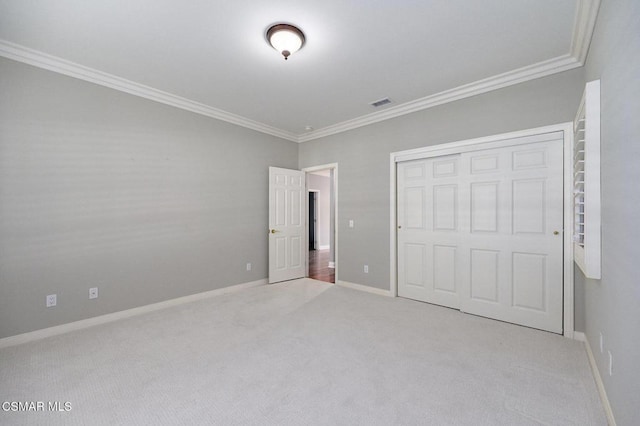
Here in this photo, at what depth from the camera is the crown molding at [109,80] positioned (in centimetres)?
257

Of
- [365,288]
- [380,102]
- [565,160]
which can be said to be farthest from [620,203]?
[365,288]

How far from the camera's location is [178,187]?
3693 millimetres

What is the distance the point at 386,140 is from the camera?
4.11 meters

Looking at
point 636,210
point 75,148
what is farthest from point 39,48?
point 636,210

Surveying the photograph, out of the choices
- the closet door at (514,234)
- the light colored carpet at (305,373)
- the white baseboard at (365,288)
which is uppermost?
the closet door at (514,234)

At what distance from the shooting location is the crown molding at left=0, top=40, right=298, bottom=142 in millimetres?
2566

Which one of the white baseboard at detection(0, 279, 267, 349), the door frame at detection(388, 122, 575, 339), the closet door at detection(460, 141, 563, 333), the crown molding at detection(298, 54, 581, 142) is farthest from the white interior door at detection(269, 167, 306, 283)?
the closet door at detection(460, 141, 563, 333)

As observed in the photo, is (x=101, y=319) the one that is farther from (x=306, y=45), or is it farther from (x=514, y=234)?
(x=514, y=234)

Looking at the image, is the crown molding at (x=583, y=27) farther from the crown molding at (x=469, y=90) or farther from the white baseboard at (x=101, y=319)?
the white baseboard at (x=101, y=319)

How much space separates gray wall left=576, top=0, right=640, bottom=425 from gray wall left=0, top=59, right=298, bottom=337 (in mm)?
4050

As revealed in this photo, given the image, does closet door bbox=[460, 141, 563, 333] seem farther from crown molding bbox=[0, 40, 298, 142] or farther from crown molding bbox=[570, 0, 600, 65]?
crown molding bbox=[0, 40, 298, 142]

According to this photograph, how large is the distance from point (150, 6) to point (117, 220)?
2239 millimetres

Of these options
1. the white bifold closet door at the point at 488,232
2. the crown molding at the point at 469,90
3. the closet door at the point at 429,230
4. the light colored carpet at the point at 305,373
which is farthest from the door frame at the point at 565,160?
the crown molding at the point at 469,90

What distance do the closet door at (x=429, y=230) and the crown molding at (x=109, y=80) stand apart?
8.88 feet
